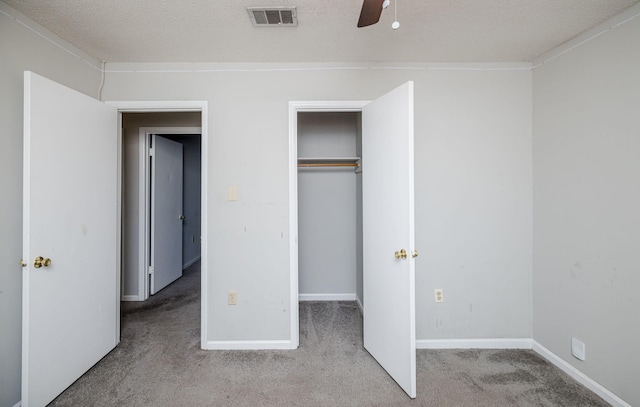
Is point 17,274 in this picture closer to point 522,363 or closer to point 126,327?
point 126,327

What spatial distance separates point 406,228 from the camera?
1763mm

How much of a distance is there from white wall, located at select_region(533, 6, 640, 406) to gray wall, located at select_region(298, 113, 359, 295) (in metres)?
1.83

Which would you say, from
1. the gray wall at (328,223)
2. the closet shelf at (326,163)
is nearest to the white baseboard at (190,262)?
the gray wall at (328,223)

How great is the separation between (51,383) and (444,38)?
11.3ft

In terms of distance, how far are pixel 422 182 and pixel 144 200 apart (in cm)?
325

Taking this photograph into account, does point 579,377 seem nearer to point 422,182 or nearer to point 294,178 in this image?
point 422,182

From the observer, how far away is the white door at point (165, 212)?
3.54 metres

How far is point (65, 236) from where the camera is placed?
1794 millimetres

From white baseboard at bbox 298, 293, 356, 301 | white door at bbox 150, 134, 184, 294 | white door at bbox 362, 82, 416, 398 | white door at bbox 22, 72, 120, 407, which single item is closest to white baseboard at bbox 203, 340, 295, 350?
white door at bbox 362, 82, 416, 398

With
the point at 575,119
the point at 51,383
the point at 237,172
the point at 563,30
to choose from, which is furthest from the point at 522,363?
the point at 51,383

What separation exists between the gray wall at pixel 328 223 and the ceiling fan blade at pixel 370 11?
2.21m

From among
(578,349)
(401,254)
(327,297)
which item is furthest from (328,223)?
(578,349)

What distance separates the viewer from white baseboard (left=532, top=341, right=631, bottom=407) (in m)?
1.67

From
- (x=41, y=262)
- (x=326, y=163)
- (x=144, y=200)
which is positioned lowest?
(x=41, y=262)
